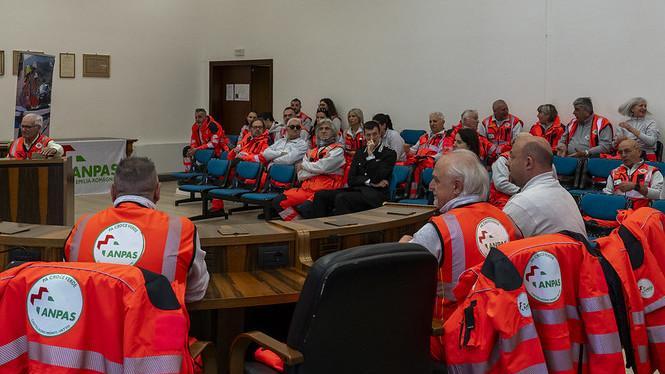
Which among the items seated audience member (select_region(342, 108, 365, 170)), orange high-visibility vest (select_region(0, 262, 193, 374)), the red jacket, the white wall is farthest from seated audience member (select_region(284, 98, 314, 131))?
orange high-visibility vest (select_region(0, 262, 193, 374))

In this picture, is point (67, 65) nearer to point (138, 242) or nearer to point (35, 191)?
point (35, 191)

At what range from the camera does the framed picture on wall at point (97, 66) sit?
40.6 feet

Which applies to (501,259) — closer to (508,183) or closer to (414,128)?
(508,183)

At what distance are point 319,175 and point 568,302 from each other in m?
5.18

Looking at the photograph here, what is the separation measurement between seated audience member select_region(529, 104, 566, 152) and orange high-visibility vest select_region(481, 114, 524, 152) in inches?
12.9

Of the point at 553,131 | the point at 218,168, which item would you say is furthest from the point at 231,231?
the point at 553,131

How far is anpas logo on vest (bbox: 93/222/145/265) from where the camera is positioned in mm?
2426

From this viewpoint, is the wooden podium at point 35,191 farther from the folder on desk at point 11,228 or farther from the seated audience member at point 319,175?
the folder on desk at point 11,228

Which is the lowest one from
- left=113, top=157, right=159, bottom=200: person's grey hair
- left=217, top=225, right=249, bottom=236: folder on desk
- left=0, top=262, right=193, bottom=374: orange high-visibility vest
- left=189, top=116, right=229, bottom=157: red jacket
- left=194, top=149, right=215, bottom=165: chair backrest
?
left=0, top=262, right=193, bottom=374: orange high-visibility vest

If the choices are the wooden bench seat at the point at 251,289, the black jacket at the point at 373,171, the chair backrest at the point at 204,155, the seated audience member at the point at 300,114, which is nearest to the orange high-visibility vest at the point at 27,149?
the black jacket at the point at 373,171

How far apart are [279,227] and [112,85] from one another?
10418mm

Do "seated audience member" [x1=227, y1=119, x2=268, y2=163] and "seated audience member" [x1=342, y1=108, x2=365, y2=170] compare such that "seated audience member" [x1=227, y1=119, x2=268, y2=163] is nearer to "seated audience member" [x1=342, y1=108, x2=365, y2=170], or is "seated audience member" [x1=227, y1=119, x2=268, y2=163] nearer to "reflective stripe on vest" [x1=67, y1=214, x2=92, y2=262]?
"seated audience member" [x1=342, y1=108, x2=365, y2=170]

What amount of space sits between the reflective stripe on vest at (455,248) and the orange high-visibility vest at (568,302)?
0.97 feet

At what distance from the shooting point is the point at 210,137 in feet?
37.9
